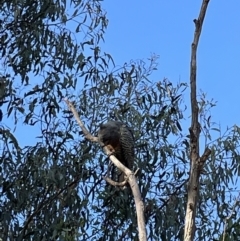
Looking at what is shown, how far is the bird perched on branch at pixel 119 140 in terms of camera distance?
4590 mm

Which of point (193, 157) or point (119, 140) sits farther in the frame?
point (119, 140)

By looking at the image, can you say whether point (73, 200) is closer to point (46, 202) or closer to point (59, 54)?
point (46, 202)

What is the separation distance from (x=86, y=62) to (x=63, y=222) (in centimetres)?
119

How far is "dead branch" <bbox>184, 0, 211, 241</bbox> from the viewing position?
2632 mm

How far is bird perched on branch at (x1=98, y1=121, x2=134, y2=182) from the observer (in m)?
4.59

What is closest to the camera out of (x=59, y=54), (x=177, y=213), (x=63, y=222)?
(x=63, y=222)

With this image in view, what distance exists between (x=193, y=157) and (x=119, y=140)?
1915 mm

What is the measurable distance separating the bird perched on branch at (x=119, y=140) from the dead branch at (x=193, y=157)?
181 cm

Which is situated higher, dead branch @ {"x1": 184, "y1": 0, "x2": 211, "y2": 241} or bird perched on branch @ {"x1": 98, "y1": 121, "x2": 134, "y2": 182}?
bird perched on branch @ {"x1": 98, "y1": 121, "x2": 134, "y2": 182}

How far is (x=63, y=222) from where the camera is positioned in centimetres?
445

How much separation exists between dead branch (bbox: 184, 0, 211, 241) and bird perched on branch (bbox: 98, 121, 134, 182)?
5.93ft

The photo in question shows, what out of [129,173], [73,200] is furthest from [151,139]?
[129,173]

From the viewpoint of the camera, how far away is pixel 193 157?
2.71 m

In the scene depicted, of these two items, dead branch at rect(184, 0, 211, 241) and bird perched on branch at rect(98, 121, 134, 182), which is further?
bird perched on branch at rect(98, 121, 134, 182)
